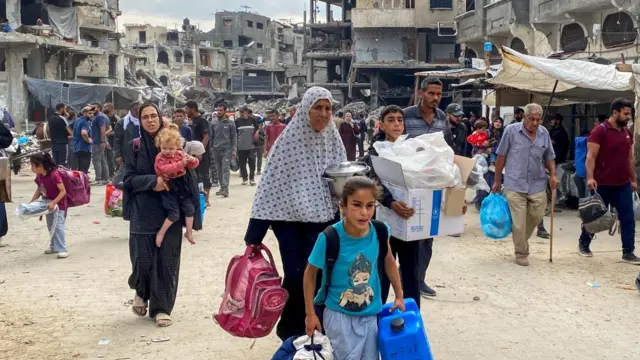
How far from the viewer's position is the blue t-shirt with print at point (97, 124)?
46.8 feet

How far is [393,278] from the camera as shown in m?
3.45

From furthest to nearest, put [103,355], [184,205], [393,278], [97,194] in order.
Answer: [97,194]
[184,205]
[103,355]
[393,278]

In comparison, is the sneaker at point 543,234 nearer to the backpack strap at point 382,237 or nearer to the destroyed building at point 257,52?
the backpack strap at point 382,237

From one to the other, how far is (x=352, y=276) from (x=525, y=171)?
13.8 ft

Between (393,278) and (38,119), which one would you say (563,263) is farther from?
(38,119)

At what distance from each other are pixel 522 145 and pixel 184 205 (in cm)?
369

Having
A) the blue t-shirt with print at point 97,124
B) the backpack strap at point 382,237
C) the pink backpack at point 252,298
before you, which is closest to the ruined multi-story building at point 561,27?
the blue t-shirt with print at point 97,124

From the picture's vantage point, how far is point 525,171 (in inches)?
274

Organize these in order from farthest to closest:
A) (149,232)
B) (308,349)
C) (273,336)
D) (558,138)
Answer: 1. (558,138)
2. (149,232)
3. (273,336)
4. (308,349)

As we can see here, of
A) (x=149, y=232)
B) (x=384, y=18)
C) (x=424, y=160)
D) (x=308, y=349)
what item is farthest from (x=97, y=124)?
(x=384, y=18)

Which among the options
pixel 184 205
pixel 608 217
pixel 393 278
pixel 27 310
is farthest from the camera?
pixel 608 217

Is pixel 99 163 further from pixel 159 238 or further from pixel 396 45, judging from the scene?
pixel 396 45

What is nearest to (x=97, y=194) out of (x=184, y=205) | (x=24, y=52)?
(x=184, y=205)

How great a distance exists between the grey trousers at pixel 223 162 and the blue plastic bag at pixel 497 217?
21.4 ft
